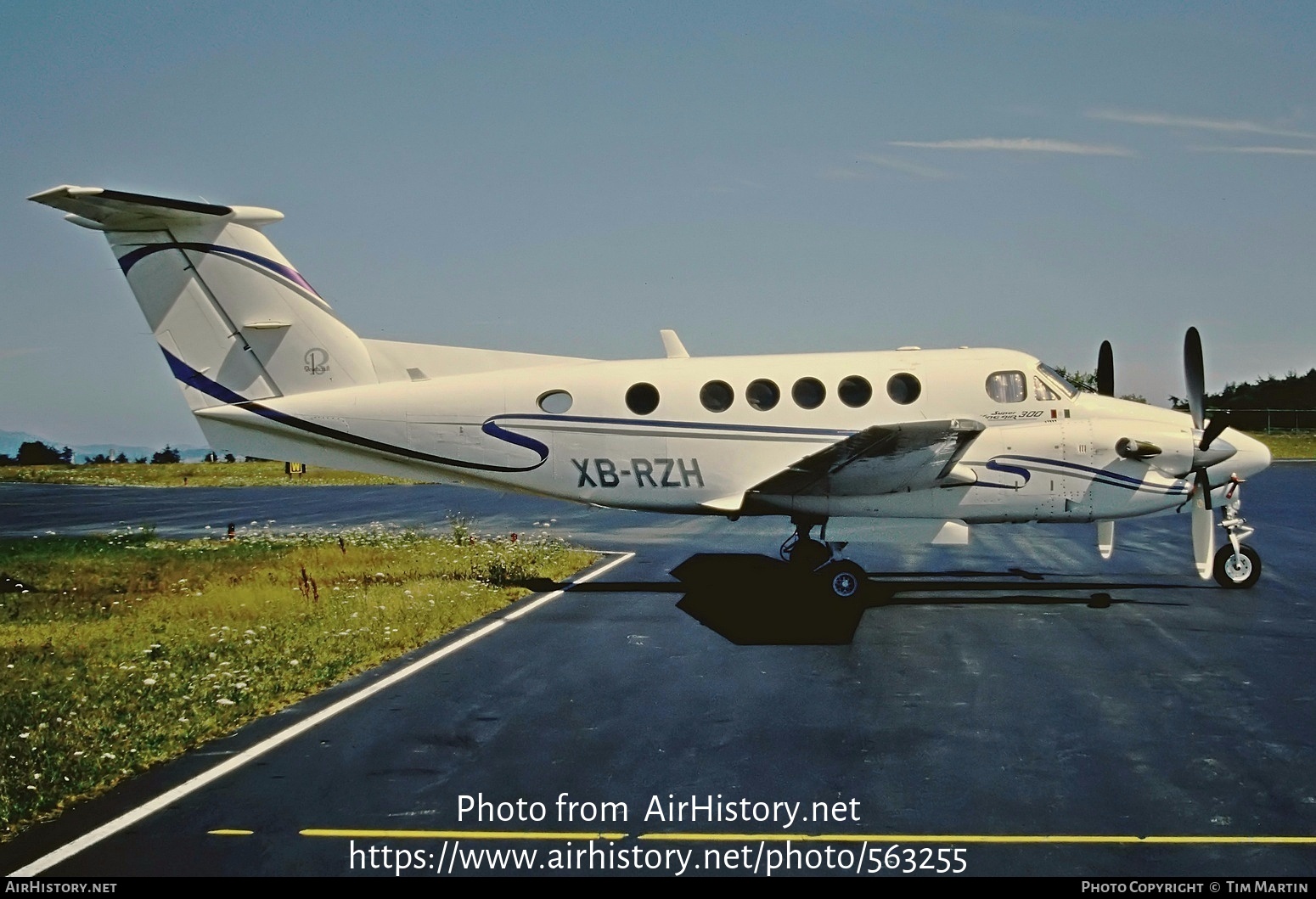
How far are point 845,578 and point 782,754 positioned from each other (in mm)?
7235

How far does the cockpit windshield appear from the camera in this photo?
1573 centimetres

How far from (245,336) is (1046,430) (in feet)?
43.1

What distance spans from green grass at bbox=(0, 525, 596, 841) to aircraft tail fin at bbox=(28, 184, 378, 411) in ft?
11.6

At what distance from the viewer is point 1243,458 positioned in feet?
51.3

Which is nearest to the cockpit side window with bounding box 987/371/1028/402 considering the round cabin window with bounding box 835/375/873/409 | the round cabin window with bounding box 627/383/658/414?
the round cabin window with bounding box 835/375/873/409

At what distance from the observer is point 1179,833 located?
238 inches

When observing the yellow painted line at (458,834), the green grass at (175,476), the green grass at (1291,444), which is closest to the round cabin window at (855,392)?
the yellow painted line at (458,834)

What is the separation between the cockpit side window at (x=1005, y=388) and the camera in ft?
51.3

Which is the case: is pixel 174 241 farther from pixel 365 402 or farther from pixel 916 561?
pixel 916 561

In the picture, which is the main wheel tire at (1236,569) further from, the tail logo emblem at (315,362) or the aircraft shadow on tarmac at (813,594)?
the tail logo emblem at (315,362)

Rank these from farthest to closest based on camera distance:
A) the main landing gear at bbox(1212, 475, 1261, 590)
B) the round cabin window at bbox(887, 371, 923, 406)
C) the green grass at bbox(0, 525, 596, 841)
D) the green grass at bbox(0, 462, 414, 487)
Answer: the green grass at bbox(0, 462, 414, 487) < the main landing gear at bbox(1212, 475, 1261, 590) < the round cabin window at bbox(887, 371, 923, 406) < the green grass at bbox(0, 525, 596, 841)

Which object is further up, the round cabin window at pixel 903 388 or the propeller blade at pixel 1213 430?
the round cabin window at pixel 903 388

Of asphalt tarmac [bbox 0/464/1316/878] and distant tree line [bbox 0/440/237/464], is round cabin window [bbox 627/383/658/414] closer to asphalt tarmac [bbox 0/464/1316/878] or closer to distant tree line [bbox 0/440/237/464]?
asphalt tarmac [bbox 0/464/1316/878]

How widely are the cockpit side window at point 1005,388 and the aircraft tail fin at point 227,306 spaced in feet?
33.8
